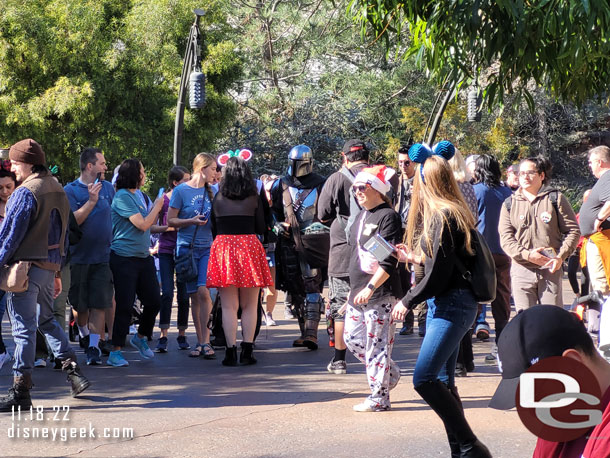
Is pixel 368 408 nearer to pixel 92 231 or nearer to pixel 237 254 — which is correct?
pixel 237 254

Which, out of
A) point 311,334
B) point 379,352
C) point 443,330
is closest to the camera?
point 443,330

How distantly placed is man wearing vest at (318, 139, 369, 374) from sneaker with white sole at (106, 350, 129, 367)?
190 centimetres

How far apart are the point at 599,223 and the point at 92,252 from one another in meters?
4.54

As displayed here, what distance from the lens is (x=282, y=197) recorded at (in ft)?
29.9

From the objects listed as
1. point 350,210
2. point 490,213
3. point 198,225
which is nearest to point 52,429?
point 350,210

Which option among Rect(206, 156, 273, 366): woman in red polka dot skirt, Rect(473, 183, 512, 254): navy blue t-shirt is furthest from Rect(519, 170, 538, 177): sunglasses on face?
Rect(206, 156, 273, 366): woman in red polka dot skirt

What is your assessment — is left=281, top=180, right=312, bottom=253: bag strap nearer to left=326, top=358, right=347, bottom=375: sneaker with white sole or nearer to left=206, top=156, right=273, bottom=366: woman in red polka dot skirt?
left=206, top=156, right=273, bottom=366: woman in red polka dot skirt

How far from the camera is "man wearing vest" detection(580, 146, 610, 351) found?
7.62 metres

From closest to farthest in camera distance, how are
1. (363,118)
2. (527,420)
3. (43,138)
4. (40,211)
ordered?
(527,420) < (40,211) < (43,138) < (363,118)

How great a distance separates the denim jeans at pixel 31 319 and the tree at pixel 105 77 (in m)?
16.9

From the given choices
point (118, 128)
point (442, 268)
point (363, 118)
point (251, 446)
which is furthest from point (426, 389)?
point (363, 118)

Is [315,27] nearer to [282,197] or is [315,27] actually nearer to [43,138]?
[43,138]

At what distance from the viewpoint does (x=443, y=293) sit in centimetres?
495

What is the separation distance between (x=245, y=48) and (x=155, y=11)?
7.40 meters
